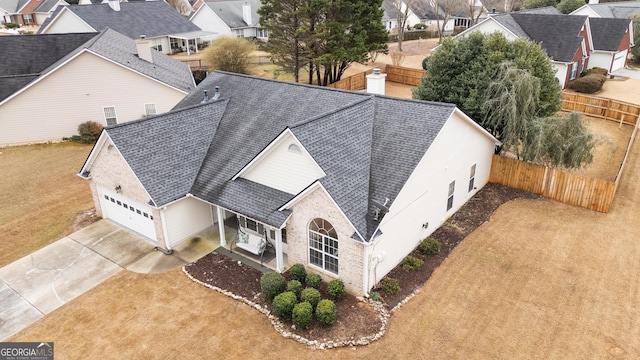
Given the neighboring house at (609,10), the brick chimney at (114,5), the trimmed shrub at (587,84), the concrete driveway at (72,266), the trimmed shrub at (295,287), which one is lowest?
the concrete driveway at (72,266)

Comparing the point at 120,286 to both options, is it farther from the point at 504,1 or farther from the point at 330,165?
the point at 504,1

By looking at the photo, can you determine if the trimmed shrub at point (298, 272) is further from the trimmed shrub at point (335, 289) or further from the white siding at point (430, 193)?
the white siding at point (430, 193)

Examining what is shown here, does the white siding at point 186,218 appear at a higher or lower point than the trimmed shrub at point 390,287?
higher

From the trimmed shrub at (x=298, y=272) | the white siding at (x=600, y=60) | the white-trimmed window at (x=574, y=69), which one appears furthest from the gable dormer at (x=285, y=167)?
the white siding at (x=600, y=60)

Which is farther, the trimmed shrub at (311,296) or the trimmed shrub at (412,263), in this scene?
the trimmed shrub at (412,263)

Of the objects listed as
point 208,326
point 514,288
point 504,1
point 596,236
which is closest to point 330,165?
point 208,326

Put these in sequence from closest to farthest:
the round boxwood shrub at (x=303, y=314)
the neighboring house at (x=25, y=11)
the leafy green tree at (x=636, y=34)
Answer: the round boxwood shrub at (x=303, y=314), the leafy green tree at (x=636, y=34), the neighboring house at (x=25, y=11)

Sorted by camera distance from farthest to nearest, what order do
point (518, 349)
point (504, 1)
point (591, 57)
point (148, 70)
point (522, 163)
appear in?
point (504, 1) < point (591, 57) < point (148, 70) < point (522, 163) < point (518, 349)
